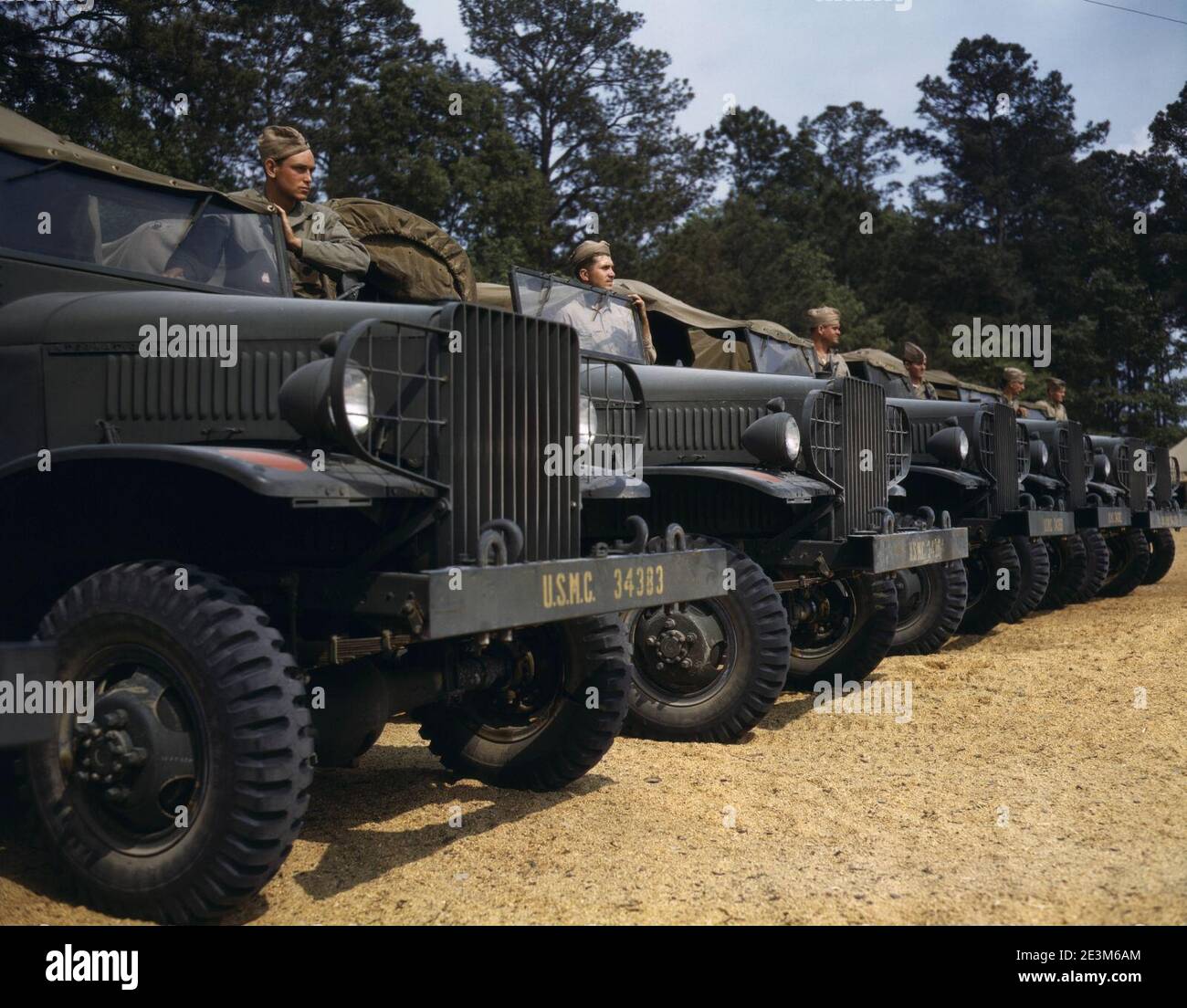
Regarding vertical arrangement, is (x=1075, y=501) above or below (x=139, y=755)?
above

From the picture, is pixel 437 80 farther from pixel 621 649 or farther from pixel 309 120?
pixel 621 649

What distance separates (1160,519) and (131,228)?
9967 mm

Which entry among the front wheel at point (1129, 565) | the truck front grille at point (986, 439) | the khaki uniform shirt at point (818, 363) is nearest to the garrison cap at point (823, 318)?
the khaki uniform shirt at point (818, 363)

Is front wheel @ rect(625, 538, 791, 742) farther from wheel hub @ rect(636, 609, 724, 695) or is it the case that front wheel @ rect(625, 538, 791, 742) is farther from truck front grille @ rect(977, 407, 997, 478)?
truck front grille @ rect(977, 407, 997, 478)

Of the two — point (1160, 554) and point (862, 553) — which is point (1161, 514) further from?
point (862, 553)

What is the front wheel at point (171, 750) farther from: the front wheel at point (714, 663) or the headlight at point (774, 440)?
the headlight at point (774, 440)

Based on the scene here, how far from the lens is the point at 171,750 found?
3.34 m

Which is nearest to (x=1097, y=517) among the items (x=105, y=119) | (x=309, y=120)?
(x=105, y=119)

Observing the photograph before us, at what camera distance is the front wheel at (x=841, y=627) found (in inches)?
259

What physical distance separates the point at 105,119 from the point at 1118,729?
49.6ft

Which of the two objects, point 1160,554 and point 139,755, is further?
point 1160,554

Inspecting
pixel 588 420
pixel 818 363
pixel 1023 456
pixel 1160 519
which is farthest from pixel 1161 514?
pixel 588 420

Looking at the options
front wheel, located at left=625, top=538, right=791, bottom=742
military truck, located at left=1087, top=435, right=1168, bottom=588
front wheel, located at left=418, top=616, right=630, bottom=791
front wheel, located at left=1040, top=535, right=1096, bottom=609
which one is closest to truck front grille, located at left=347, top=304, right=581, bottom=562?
front wheel, located at left=418, top=616, right=630, bottom=791

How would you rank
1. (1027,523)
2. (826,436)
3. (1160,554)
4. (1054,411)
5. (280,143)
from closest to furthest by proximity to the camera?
(280,143) < (826,436) < (1027,523) < (1160,554) < (1054,411)
